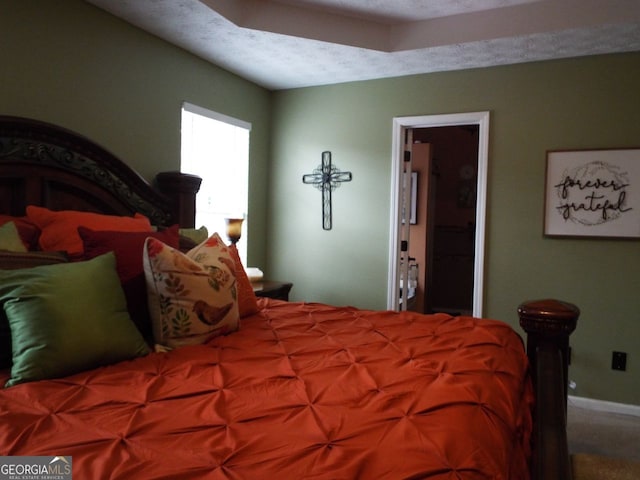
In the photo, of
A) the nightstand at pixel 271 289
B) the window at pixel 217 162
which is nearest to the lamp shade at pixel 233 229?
the window at pixel 217 162

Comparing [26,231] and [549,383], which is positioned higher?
[26,231]

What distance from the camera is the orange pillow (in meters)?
1.85

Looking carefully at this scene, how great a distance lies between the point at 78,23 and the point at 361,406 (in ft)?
8.20

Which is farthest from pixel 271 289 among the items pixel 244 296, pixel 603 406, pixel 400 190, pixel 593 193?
pixel 603 406

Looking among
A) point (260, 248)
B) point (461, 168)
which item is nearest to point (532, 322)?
point (260, 248)

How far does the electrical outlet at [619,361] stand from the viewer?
123 inches

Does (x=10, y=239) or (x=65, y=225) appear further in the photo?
(x=65, y=225)

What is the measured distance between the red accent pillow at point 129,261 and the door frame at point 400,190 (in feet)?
7.80

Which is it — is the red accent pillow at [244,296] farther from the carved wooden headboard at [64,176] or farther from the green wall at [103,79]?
the green wall at [103,79]

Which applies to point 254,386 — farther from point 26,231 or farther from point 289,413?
point 26,231

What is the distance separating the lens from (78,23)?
2.46 m

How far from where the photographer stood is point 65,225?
6.26 feet

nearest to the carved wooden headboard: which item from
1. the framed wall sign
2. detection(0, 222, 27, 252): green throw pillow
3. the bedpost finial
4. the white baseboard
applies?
detection(0, 222, 27, 252): green throw pillow

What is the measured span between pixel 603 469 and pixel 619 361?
2119mm
